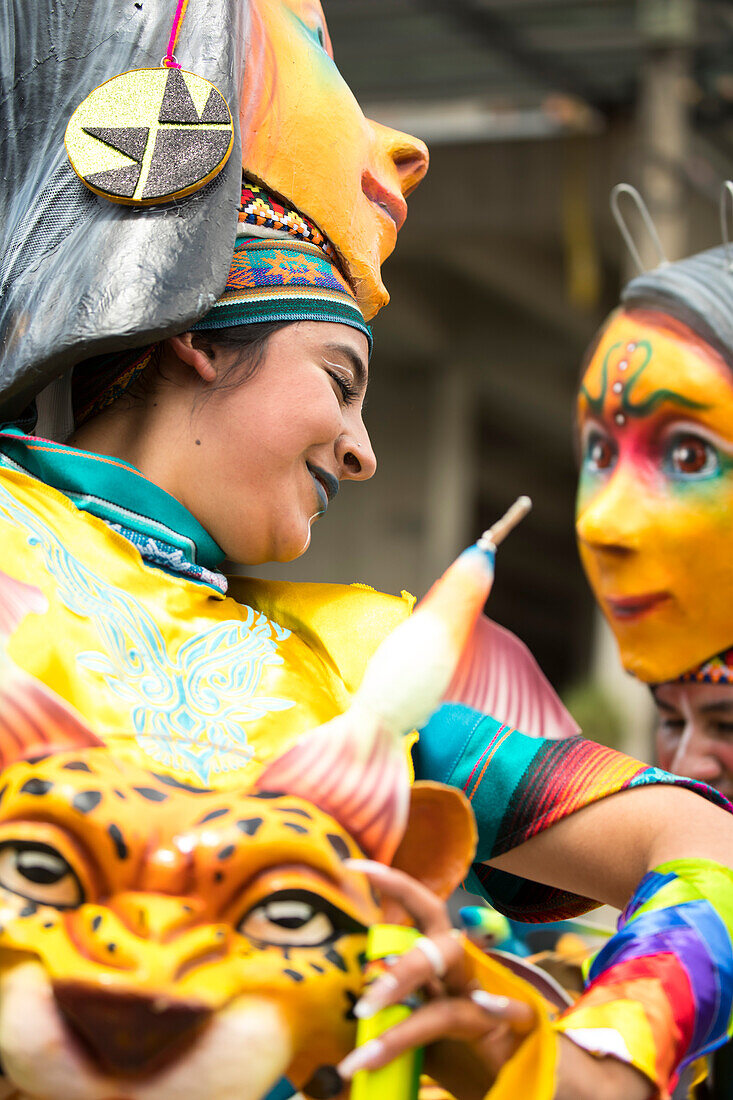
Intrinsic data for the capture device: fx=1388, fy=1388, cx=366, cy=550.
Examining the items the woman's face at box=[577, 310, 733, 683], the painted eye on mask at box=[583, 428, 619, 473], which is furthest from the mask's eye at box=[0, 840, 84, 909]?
the painted eye on mask at box=[583, 428, 619, 473]

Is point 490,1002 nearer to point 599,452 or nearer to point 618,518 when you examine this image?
point 618,518

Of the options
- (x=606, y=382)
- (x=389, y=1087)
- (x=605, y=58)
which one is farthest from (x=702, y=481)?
(x=605, y=58)

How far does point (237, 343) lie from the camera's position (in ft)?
4.42

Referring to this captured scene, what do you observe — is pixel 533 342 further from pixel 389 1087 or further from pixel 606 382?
pixel 389 1087

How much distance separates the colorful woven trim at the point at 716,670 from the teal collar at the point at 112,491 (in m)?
1.02

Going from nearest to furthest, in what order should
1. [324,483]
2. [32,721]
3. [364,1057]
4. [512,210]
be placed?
[364,1057]
[32,721]
[324,483]
[512,210]

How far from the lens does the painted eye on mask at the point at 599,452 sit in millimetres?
2135

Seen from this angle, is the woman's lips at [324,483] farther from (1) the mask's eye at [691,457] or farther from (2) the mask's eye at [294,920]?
(1) the mask's eye at [691,457]

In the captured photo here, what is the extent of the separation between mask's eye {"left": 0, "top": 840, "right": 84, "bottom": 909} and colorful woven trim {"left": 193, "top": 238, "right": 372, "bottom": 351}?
1.90 ft

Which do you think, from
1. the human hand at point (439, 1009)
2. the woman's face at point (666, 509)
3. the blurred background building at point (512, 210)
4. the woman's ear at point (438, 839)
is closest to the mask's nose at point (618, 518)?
the woman's face at point (666, 509)

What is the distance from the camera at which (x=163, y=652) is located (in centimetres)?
118

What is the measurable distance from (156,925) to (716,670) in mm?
1303

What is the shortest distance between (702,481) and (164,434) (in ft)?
3.16

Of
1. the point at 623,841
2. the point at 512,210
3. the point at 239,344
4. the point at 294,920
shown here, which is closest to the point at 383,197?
the point at 239,344
